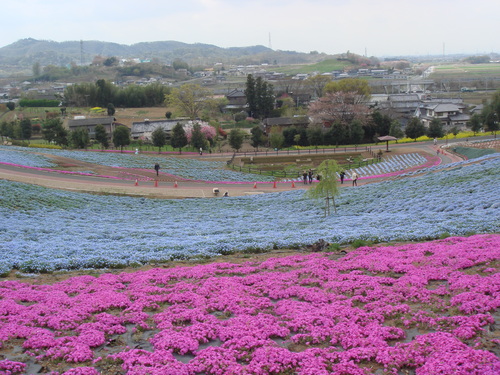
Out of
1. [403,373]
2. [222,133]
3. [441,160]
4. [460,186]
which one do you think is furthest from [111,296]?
[222,133]

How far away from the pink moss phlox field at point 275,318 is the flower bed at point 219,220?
3.21 m

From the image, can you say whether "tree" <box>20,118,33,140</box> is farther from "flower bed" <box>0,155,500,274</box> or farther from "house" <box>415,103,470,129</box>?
"house" <box>415,103,470,129</box>

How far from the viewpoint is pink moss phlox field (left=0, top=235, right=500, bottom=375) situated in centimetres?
1035

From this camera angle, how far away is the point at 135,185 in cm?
4447

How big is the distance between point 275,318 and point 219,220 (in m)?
17.3

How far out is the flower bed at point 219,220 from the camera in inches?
818

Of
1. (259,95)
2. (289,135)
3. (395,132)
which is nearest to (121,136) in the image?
(289,135)

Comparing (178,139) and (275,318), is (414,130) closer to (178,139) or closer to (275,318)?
(178,139)

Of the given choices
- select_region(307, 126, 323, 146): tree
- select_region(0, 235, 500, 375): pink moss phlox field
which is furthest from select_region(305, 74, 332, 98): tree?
select_region(0, 235, 500, 375): pink moss phlox field

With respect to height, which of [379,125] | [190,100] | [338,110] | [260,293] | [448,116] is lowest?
[260,293]

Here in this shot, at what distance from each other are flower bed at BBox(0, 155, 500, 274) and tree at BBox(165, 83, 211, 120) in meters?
71.0

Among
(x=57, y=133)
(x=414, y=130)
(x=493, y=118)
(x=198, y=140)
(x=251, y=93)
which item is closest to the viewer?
(x=198, y=140)

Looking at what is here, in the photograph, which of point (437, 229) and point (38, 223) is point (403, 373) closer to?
point (437, 229)

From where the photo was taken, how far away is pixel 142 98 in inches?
5630
